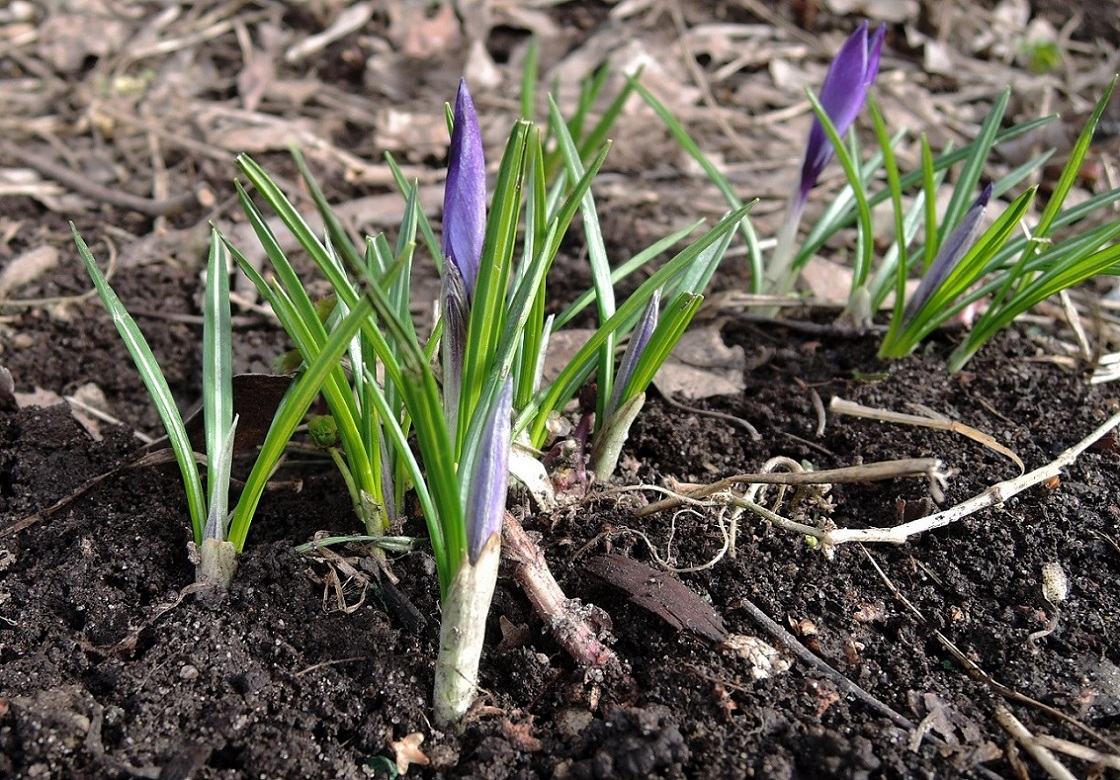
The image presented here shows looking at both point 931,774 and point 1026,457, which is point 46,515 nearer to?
point 931,774

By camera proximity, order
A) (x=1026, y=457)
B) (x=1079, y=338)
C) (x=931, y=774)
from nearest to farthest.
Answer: (x=931, y=774) → (x=1026, y=457) → (x=1079, y=338)

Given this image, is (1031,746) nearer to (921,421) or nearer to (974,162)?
(921,421)

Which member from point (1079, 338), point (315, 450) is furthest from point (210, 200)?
point (1079, 338)

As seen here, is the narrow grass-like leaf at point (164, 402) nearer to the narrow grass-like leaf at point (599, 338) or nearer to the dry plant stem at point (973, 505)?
the narrow grass-like leaf at point (599, 338)

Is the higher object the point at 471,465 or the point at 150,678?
the point at 471,465

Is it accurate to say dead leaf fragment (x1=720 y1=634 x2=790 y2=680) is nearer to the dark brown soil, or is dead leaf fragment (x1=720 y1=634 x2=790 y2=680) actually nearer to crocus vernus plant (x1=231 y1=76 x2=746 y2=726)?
the dark brown soil
